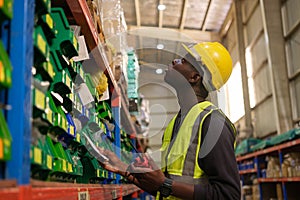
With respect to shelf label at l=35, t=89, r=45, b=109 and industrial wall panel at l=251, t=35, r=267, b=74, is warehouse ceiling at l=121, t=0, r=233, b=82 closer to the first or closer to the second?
industrial wall panel at l=251, t=35, r=267, b=74

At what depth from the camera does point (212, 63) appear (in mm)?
2674

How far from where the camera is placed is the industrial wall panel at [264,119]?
1066cm

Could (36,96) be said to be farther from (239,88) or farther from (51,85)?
(239,88)

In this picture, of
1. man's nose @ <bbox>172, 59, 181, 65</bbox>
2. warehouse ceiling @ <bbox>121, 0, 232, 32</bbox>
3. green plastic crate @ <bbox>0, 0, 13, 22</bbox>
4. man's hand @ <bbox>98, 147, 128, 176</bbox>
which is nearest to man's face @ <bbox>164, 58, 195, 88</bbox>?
man's nose @ <bbox>172, 59, 181, 65</bbox>

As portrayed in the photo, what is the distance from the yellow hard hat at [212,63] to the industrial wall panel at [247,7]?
31.5 ft

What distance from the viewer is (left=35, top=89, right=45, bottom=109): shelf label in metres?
1.28

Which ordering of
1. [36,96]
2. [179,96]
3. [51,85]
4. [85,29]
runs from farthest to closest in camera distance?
[179,96] → [85,29] → [51,85] → [36,96]


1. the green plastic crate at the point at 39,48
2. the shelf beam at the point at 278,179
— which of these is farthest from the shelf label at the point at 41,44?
the shelf beam at the point at 278,179

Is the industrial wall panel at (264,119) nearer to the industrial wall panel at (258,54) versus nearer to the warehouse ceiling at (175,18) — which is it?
the industrial wall panel at (258,54)

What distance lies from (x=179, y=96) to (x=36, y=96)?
150 cm

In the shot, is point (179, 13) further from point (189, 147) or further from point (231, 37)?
point (189, 147)

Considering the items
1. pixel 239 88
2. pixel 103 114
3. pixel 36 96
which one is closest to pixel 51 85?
pixel 36 96

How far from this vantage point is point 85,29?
8.18 feet

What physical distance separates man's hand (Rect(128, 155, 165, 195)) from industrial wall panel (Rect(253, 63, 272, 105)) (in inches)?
358
